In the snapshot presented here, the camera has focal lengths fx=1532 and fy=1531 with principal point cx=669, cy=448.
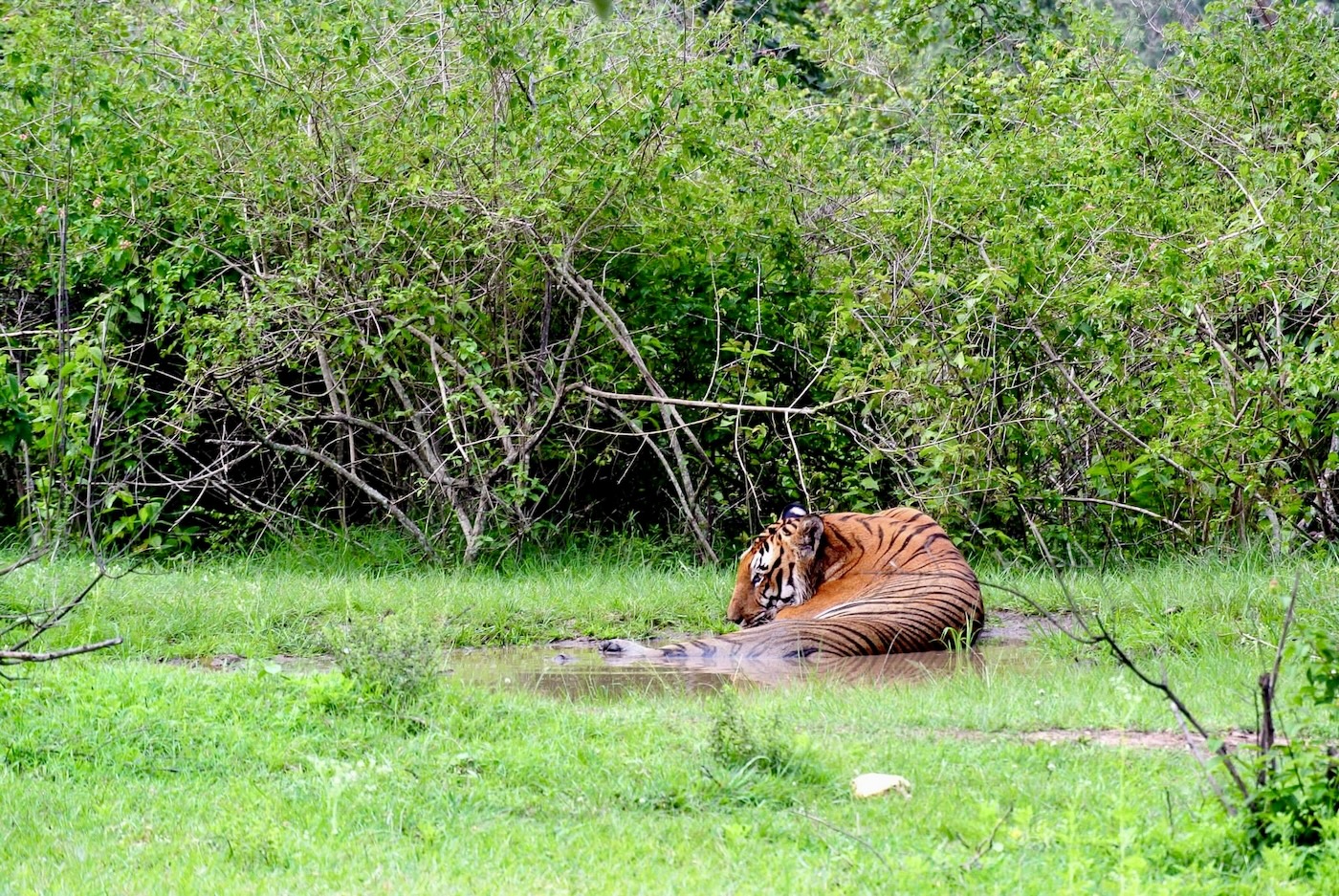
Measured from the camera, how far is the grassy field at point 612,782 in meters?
4.04

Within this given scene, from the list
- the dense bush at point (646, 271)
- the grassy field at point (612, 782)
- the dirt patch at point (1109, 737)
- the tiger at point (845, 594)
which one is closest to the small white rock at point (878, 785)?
the grassy field at point (612, 782)

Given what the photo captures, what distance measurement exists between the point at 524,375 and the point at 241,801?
22.2ft

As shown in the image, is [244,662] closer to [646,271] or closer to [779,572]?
[779,572]

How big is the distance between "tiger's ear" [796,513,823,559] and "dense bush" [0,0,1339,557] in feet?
2.42

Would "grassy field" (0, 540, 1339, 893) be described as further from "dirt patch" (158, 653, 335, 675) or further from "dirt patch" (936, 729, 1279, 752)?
"dirt patch" (158, 653, 335, 675)

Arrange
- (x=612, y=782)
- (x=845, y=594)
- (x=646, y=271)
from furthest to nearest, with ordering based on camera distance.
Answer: (x=646, y=271) → (x=845, y=594) → (x=612, y=782)

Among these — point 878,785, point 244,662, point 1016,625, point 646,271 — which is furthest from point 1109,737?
point 646,271

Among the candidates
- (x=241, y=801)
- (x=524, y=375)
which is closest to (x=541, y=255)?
(x=524, y=375)

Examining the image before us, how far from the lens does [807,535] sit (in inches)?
359

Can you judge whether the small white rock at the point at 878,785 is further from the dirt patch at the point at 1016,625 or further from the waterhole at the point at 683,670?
the dirt patch at the point at 1016,625

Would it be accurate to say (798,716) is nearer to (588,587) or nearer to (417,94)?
(588,587)

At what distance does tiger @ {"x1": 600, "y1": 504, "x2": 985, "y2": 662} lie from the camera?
820cm

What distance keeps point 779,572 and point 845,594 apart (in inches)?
16.4

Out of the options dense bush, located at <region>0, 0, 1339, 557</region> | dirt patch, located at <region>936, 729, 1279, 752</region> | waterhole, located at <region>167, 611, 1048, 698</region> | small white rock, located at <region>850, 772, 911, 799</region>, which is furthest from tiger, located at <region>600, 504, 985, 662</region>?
small white rock, located at <region>850, 772, 911, 799</region>
